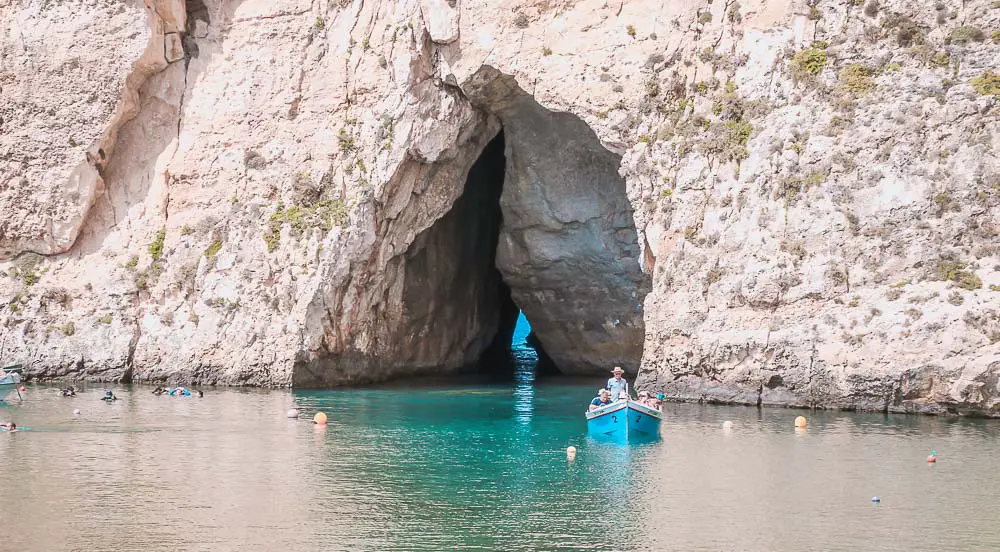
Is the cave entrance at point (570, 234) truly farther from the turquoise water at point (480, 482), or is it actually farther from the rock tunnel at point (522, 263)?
the turquoise water at point (480, 482)

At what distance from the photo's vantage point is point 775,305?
4106cm

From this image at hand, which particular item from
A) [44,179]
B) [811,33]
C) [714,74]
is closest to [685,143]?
[714,74]

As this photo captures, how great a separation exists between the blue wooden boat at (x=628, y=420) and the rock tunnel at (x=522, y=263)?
1825cm

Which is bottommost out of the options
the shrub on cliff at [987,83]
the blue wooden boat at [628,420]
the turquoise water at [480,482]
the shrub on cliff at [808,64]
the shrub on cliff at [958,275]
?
the turquoise water at [480,482]

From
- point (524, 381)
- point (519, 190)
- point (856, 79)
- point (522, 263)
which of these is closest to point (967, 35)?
point (856, 79)

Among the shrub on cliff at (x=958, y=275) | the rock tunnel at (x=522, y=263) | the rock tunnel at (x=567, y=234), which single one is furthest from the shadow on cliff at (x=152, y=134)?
the shrub on cliff at (x=958, y=275)

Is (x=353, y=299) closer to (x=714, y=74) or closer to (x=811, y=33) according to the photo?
(x=714, y=74)

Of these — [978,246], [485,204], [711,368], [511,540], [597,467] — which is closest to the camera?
[511,540]

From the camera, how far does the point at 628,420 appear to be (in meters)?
32.0

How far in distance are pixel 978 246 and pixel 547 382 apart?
21591 mm

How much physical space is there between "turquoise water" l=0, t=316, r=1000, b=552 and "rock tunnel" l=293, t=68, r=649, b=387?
1224cm

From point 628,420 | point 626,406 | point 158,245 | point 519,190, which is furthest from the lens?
point 519,190

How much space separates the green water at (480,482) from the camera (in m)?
20.4

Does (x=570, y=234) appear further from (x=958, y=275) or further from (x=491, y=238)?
(x=958, y=275)
